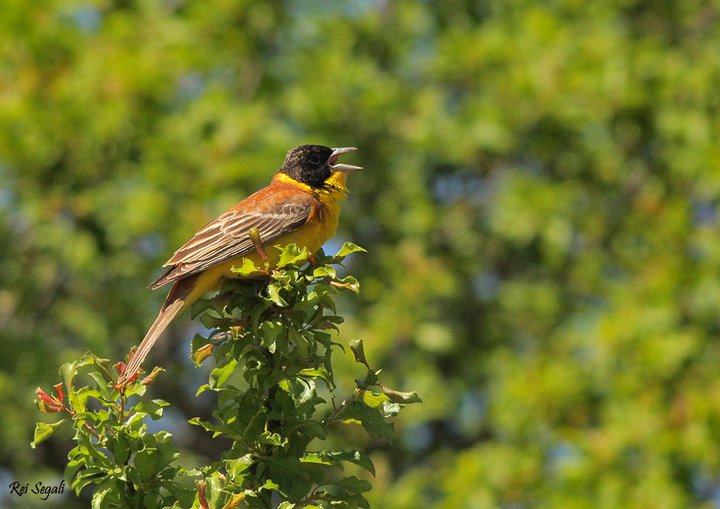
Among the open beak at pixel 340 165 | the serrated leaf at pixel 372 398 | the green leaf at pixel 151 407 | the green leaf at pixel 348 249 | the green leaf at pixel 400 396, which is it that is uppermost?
the open beak at pixel 340 165

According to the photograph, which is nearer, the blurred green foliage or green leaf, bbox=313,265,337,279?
green leaf, bbox=313,265,337,279

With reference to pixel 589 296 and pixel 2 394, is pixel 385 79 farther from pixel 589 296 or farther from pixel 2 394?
pixel 2 394

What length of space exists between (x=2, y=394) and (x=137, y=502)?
6.93m

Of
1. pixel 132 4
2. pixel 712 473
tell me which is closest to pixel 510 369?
pixel 712 473

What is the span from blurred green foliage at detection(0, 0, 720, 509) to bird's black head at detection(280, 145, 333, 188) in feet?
12.6

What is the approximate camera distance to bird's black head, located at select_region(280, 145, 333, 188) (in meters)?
6.29

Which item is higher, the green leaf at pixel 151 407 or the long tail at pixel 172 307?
the long tail at pixel 172 307

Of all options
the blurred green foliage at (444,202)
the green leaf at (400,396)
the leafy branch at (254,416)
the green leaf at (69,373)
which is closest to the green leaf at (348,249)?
the leafy branch at (254,416)

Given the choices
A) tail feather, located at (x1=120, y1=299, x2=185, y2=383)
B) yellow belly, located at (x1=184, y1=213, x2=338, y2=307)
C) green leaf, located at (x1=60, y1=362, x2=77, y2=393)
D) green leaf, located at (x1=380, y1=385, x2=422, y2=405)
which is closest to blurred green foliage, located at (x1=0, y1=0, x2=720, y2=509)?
yellow belly, located at (x1=184, y1=213, x2=338, y2=307)

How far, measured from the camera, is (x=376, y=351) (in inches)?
431

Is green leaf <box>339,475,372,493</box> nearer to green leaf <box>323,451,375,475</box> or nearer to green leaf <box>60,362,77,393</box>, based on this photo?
green leaf <box>323,451,375,475</box>

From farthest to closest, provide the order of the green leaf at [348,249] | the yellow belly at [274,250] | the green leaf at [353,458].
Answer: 1. the yellow belly at [274,250]
2. the green leaf at [348,249]
3. the green leaf at [353,458]

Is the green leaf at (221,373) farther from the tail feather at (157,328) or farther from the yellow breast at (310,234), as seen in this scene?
the yellow breast at (310,234)

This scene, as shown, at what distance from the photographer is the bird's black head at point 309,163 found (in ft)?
20.6
